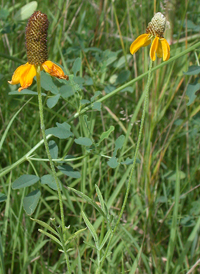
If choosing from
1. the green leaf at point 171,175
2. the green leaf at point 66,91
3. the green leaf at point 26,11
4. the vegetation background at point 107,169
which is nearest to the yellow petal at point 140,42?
the vegetation background at point 107,169

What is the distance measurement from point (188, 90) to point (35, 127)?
913 millimetres

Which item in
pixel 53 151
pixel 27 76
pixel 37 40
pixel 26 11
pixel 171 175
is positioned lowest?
pixel 171 175

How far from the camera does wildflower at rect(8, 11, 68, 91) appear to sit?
1.07 meters

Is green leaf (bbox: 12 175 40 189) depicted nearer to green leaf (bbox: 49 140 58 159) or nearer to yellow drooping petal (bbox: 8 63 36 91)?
green leaf (bbox: 49 140 58 159)

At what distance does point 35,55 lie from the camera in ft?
3.54

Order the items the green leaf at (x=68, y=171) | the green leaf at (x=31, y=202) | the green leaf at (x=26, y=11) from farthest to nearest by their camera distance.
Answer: the green leaf at (x=26, y=11) → the green leaf at (x=68, y=171) → the green leaf at (x=31, y=202)

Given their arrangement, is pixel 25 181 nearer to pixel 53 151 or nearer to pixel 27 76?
pixel 53 151

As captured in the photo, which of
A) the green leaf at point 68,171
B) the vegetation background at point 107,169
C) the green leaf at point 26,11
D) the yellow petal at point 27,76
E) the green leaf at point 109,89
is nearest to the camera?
the yellow petal at point 27,76

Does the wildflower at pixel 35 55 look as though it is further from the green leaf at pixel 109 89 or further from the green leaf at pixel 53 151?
the green leaf at pixel 109 89

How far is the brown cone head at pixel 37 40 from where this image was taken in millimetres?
1077

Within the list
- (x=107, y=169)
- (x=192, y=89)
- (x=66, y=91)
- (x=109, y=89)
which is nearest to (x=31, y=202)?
(x=66, y=91)

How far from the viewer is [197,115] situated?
221 cm

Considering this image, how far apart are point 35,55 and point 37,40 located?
6 centimetres

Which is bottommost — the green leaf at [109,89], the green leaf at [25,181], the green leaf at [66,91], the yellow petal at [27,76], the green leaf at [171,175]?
the green leaf at [171,175]
